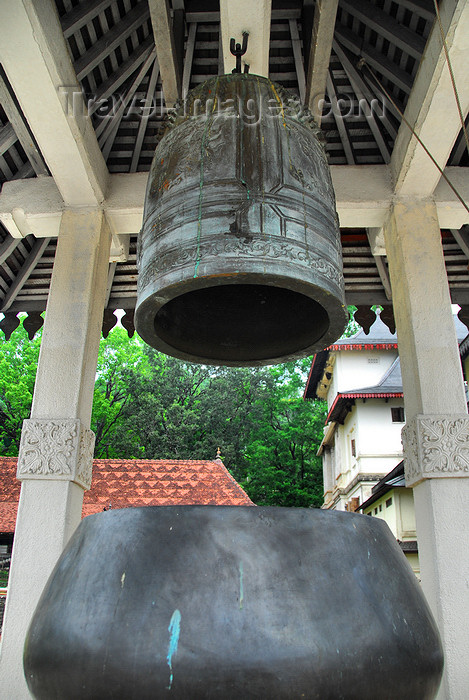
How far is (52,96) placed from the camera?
4.43m

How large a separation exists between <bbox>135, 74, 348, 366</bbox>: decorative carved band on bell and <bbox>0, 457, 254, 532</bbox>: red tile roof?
6743 millimetres

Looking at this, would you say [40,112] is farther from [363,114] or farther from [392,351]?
[392,351]

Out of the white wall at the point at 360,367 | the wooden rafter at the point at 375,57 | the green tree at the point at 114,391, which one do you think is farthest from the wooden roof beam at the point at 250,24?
the green tree at the point at 114,391

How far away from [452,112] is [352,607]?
4389 mm

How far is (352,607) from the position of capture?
1.26 m

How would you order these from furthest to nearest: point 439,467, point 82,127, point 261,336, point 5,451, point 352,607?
1. point 5,451
2. point 82,127
3. point 439,467
4. point 261,336
5. point 352,607

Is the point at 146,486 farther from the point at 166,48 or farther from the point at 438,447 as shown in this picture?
the point at 166,48

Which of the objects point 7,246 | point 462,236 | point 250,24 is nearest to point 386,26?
point 250,24

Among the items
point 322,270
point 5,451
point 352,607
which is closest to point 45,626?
point 352,607

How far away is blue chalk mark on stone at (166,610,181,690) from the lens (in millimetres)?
1135

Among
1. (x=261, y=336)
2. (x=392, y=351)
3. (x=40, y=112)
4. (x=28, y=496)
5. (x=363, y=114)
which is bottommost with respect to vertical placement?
(x=28, y=496)

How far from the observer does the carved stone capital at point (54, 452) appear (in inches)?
171

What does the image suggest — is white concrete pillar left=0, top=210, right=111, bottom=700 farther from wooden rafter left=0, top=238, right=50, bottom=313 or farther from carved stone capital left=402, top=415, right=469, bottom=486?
carved stone capital left=402, top=415, right=469, bottom=486

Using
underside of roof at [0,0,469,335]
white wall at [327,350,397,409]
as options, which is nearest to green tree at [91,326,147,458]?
white wall at [327,350,397,409]
